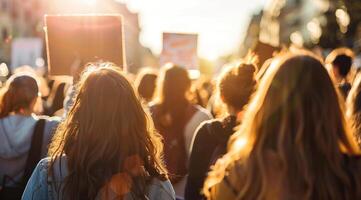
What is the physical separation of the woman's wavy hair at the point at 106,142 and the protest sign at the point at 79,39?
2970 millimetres

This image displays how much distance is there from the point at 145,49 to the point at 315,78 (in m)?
117

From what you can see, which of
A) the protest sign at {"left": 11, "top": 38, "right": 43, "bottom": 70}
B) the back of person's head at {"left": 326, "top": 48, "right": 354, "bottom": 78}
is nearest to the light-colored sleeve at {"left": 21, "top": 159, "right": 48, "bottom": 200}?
the back of person's head at {"left": 326, "top": 48, "right": 354, "bottom": 78}

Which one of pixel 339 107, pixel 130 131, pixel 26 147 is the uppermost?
pixel 339 107

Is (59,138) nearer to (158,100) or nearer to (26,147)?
(26,147)

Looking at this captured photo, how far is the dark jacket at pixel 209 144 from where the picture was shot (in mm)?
4492

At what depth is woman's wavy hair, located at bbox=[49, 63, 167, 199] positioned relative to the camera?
3164 mm

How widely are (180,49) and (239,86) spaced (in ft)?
18.2

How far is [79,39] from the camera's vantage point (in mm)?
6340

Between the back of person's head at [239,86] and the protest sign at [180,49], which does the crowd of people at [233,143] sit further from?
the protest sign at [180,49]

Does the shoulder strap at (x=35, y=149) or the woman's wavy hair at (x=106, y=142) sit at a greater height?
the woman's wavy hair at (x=106, y=142)

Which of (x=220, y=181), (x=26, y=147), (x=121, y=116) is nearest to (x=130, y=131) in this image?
(x=121, y=116)

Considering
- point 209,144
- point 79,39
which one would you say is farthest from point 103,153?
point 79,39

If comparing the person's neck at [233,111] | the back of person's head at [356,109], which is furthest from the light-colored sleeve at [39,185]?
the back of person's head at [356,109]

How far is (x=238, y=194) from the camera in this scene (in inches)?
109
